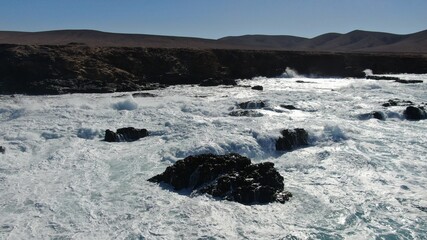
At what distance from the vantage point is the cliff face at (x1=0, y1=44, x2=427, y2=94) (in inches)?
1115

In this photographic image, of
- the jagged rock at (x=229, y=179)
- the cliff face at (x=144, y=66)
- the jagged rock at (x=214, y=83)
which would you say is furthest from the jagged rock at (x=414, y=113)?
the cliff face at (x=144, y=66)

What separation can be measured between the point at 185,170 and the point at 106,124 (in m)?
7.42

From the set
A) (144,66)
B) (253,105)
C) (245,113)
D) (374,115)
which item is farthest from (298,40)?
(245,113)

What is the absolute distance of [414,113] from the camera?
60.9 ft

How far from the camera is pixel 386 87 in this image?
2948cm

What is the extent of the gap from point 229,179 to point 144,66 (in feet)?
89.1

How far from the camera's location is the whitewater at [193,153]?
26.2 ft

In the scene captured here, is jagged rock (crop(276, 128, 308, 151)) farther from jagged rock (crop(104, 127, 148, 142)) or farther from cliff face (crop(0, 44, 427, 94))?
cliff face (crop(0, 44, 427, 94))

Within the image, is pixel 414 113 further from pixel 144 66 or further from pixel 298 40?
pixel 298 40

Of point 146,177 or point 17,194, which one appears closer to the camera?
point 17,194

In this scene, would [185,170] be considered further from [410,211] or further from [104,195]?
[410,211]

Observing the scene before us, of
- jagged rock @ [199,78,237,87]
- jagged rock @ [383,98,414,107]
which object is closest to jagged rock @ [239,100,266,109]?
jagged rock @ [383,98,414,107]

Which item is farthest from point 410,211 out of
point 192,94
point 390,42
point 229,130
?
point 390,42

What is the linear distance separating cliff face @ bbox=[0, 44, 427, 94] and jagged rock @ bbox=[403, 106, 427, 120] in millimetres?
15860
